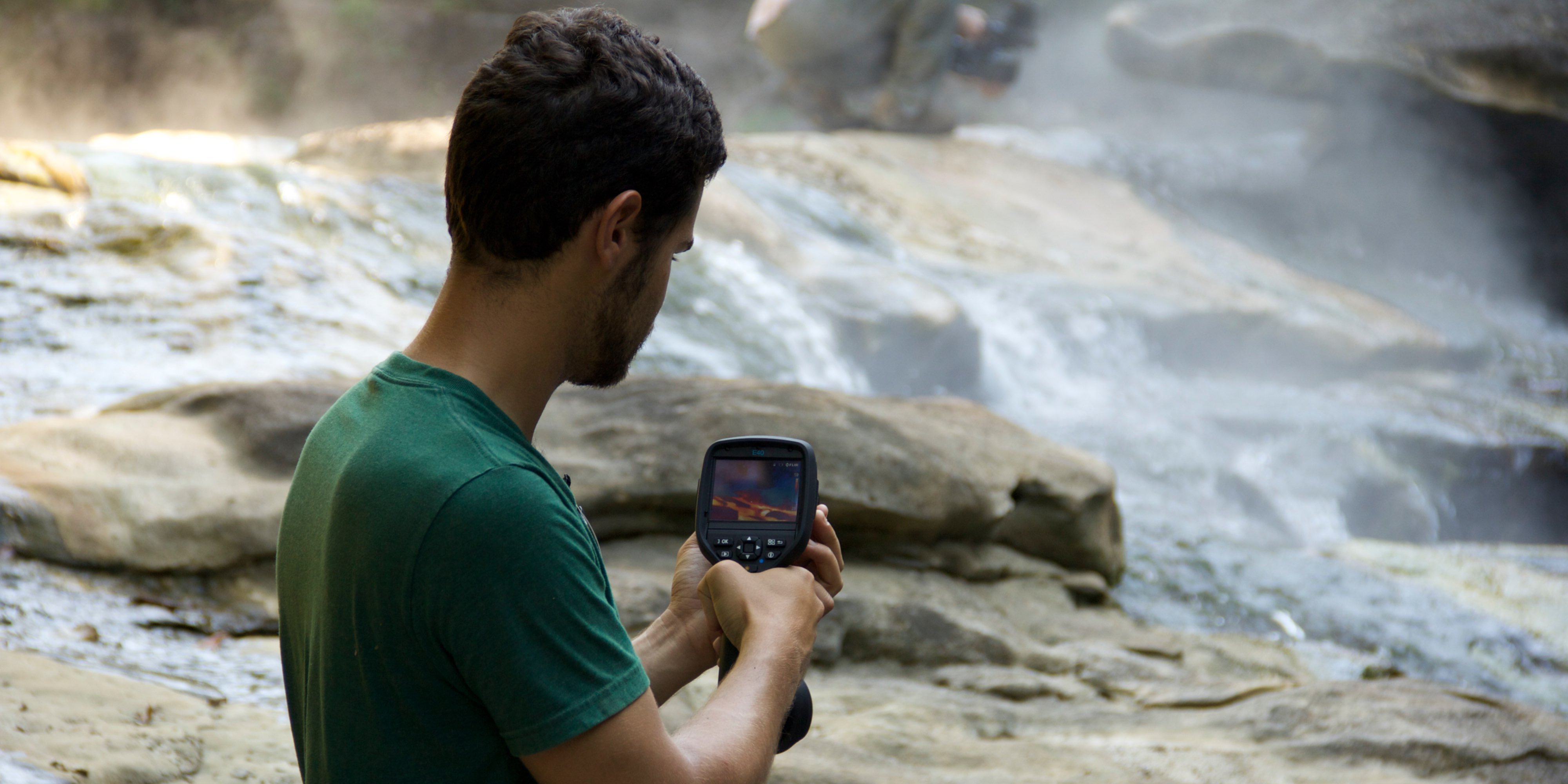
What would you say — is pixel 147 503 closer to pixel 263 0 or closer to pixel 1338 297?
pixel 1338 297

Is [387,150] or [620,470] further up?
[387,150]

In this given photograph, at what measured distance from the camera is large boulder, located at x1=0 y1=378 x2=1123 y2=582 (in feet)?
9.39

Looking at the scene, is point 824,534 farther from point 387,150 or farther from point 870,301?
point 387,150

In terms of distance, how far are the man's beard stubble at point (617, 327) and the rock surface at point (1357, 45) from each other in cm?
1077

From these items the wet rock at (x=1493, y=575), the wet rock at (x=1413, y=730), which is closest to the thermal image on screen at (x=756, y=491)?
the wet rock at (x=1413, y=730)

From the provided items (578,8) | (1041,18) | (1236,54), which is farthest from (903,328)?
(1041,18)

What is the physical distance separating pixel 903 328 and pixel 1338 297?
5314 millimetres

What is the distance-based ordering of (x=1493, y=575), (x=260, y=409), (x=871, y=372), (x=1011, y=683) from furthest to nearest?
(x=871, y=372), (x=1493, y=575), (x=260, y=409), (x=1011, y=683)

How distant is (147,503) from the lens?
2.90 metres

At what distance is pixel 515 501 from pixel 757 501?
48 cm

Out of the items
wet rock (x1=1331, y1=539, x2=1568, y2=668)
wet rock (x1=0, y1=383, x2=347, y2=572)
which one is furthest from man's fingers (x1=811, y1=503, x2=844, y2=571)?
wet rock (x1=1331, y1=539, x2=1568, y2=668)

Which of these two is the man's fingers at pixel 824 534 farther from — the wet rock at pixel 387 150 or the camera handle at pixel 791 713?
the wet rock at pixel 387 150

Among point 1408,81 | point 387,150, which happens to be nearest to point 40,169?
point 387,150

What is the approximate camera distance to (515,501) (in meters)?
0.94
